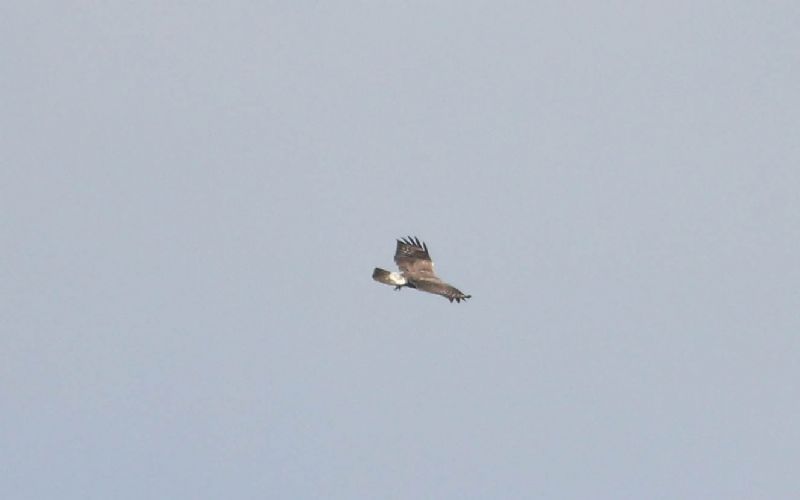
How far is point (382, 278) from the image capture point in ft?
344

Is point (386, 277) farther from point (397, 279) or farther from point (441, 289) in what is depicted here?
point (441, 289)

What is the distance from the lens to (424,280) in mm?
105500

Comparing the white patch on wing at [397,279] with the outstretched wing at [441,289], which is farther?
the white patch on wing at [397,279]

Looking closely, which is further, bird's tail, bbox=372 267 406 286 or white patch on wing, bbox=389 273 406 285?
white patch on wing, bbox=389 273 406 285

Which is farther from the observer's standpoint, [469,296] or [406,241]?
[406,241]

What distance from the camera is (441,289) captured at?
104 m

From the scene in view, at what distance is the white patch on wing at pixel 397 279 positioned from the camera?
344ft

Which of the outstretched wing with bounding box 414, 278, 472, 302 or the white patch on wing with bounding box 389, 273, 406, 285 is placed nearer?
the outstretched wing with bounding box 414, 278, 472, 302

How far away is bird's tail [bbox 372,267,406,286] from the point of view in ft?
344

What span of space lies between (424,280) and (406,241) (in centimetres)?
537

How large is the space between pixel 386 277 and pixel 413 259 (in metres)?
4.29

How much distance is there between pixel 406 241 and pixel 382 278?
601cm

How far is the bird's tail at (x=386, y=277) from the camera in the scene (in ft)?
344

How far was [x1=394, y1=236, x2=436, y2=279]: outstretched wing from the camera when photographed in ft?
352
